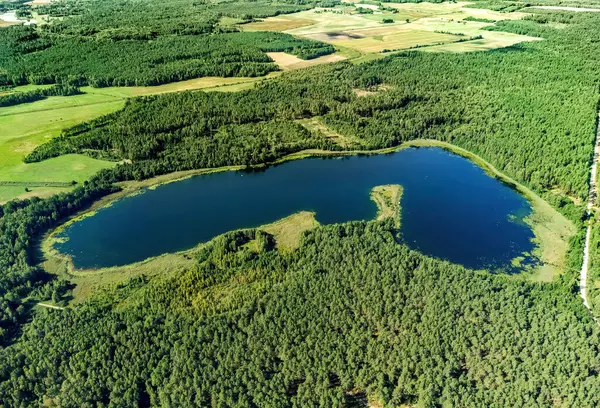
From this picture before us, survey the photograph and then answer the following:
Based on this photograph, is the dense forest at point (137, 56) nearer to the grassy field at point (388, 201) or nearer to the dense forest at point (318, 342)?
the grassy field at point (388, 201)

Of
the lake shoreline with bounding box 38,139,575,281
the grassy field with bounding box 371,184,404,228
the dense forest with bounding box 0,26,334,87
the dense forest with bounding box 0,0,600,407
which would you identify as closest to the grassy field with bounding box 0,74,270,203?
the dense forest with bounding box 0,26,334,87

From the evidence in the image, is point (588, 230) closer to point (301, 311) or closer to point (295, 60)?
point (301, 311)

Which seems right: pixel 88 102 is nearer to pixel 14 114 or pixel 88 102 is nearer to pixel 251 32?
pixel 14 114

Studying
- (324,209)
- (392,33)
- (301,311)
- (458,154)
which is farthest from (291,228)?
(392,33)

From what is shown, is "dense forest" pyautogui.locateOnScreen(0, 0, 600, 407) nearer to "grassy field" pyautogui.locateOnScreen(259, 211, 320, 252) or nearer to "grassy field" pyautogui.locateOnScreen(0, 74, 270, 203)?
"grassy field" pyautogui.locateOnScreen(259, 211, 320, 252)

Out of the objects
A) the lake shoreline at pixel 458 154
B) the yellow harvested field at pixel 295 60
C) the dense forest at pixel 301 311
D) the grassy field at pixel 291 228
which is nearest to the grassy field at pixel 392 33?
the yellow harvested field at pixel 295 60

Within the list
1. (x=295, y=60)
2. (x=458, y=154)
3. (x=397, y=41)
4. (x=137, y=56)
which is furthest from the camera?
(x=397, y=41)
